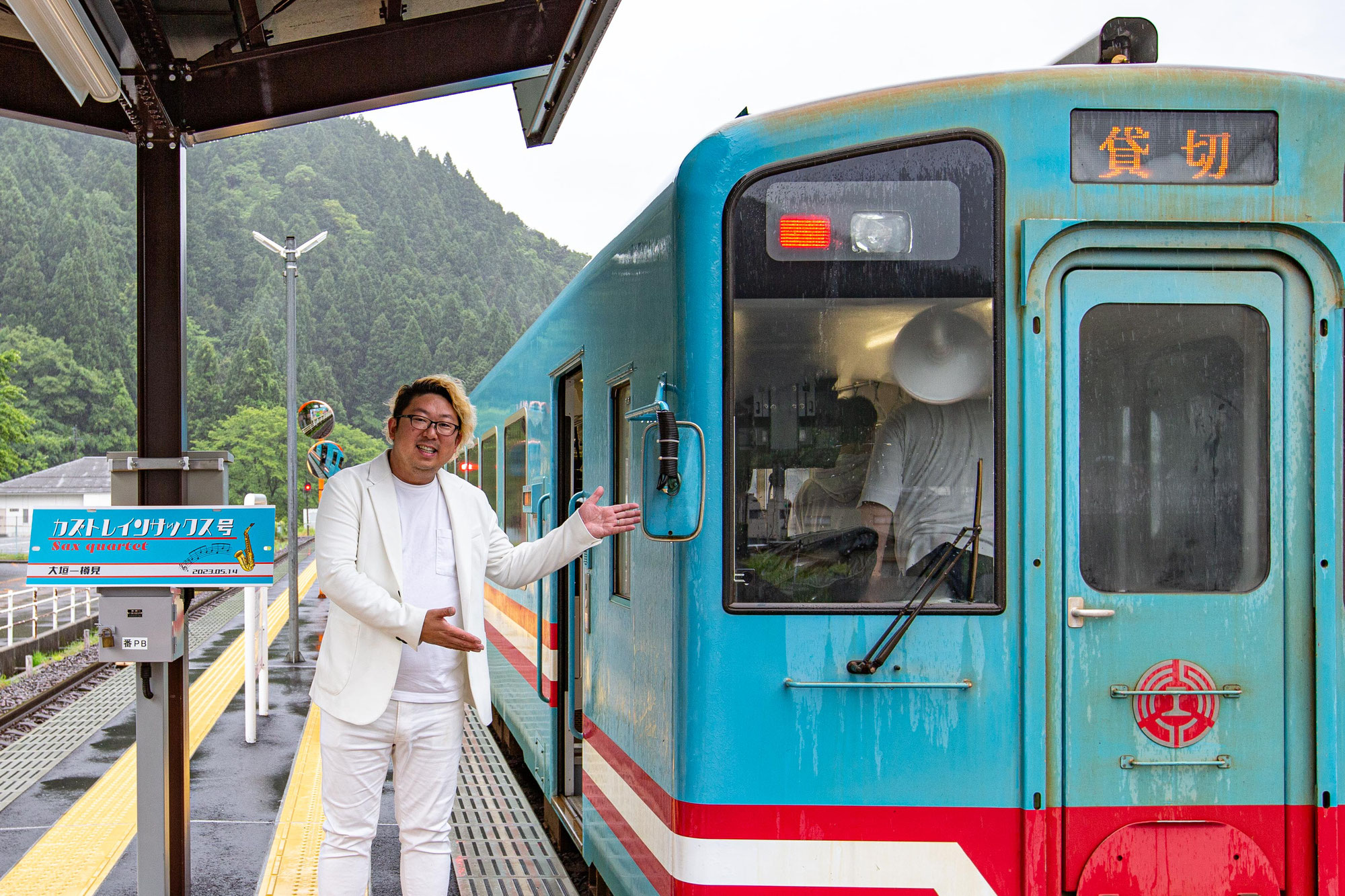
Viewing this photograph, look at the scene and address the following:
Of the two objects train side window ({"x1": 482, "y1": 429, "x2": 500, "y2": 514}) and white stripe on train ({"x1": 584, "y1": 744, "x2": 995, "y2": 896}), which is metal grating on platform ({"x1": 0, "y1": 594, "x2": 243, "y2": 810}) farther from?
white stripe on train ({"x1": 584, "y1": 744, "x2": 995, "y2": 896})

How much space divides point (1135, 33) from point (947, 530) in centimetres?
158

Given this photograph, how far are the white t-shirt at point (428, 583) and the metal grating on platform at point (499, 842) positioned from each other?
171cm

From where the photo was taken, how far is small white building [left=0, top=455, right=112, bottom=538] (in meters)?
55.9

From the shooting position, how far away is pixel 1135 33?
3.48m

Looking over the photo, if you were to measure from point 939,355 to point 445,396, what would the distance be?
5.06ft

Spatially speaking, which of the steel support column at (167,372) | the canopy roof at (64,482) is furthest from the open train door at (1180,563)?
the canopy roof at (64,482)

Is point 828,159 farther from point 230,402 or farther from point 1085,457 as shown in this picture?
point 230,402

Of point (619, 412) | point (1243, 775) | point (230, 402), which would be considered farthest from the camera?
point (230, 402)

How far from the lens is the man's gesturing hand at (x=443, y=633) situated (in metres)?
3.43

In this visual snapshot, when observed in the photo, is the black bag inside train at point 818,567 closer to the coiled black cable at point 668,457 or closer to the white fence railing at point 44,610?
the coiled black cable at point 668,457

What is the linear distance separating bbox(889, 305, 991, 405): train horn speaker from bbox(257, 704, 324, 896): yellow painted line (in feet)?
8.13

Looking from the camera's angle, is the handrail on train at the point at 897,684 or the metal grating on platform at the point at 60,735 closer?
the handrail on train at the point at 897,684

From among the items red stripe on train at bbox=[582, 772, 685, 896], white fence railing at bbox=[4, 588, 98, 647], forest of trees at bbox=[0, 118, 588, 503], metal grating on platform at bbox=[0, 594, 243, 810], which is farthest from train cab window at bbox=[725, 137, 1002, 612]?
forest of trees at bbox=[0, 118, 588, 503]

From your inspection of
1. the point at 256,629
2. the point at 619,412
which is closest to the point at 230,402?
the point at 256,629
